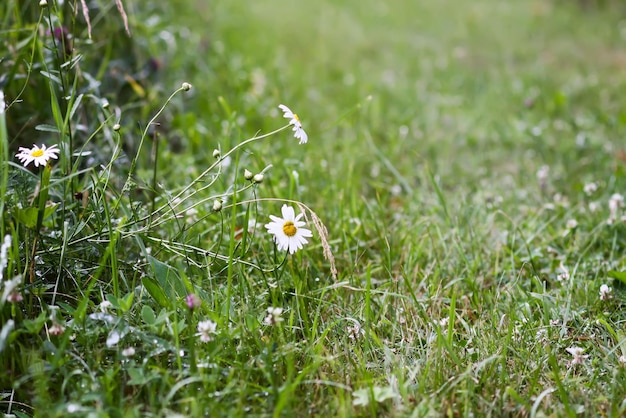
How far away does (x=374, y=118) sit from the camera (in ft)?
10.7

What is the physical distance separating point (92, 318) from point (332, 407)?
554 millimetres

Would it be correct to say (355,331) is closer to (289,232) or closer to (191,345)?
(289,232)

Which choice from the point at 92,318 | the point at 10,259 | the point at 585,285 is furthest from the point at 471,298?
the point at 10,259

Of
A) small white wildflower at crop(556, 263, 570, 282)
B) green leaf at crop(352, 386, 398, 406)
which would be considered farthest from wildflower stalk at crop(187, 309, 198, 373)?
small white wildflower at crop(556, 263, 570, 282)

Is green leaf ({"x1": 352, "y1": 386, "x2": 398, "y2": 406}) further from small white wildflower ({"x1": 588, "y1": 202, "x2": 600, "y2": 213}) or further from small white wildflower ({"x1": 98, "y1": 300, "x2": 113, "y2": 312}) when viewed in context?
small white wildflower ({"x1": 588, "y1": 202, "x2": 600, "y2": 213})

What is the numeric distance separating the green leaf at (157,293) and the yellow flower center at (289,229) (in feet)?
1.08

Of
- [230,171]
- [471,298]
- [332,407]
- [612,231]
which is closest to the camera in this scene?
[332,407]

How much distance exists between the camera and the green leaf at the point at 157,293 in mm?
1394

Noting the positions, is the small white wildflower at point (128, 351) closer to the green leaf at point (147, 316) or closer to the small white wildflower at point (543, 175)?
the green leaf at point (147, 316)

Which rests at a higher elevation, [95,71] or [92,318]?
[95,71]

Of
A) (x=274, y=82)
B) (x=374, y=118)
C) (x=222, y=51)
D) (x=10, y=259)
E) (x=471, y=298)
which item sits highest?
(x=222, y=51)

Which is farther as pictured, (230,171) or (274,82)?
(274,82)

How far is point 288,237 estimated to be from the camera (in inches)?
55.3

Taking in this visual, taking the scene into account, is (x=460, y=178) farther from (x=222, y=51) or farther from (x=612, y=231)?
(x=222, y=51)
